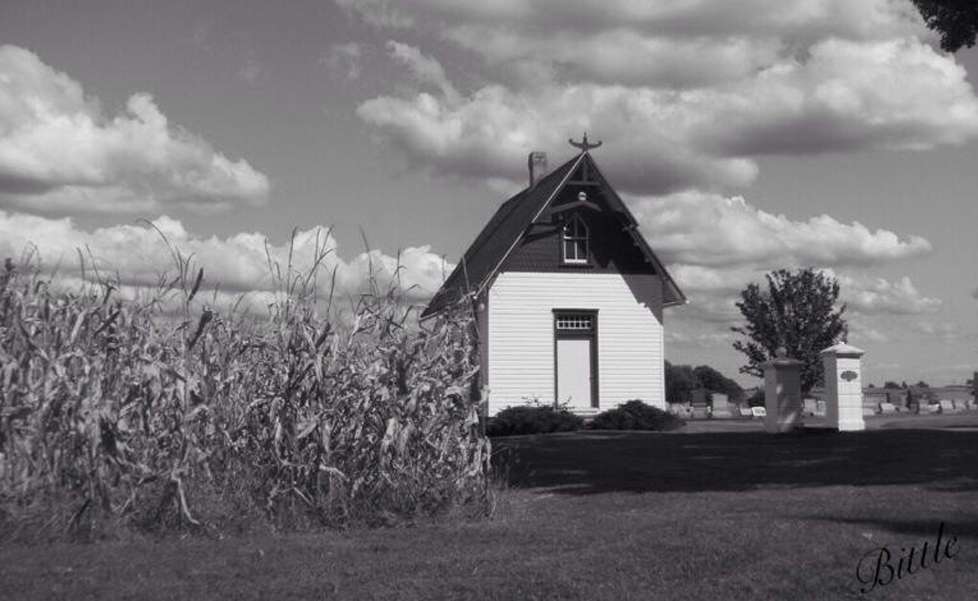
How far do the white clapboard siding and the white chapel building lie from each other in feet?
0.09

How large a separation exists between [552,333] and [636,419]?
364cm

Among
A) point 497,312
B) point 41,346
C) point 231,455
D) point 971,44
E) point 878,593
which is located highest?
point 971,44

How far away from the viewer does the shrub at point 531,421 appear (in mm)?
24609

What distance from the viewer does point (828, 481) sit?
11.7 metres

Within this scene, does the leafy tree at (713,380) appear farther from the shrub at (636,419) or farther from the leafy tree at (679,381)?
the shrub at (636,419)

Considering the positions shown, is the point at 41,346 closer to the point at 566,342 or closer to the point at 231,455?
the point at 231,455

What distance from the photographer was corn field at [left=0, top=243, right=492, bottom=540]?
28.0 feet

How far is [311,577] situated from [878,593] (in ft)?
11.2

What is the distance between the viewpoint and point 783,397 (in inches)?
789

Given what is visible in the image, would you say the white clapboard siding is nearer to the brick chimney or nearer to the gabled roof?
the gabled roof

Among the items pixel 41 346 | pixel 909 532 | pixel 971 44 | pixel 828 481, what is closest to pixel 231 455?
pixel 41 346

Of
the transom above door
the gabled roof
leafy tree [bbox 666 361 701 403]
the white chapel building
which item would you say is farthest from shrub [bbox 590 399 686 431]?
leafy tree [bbox 666 361 701 403]

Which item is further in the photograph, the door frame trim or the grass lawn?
the door frame trim

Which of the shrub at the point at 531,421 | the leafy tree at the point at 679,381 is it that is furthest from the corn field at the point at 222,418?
the leafy tree at the point at 679,381
